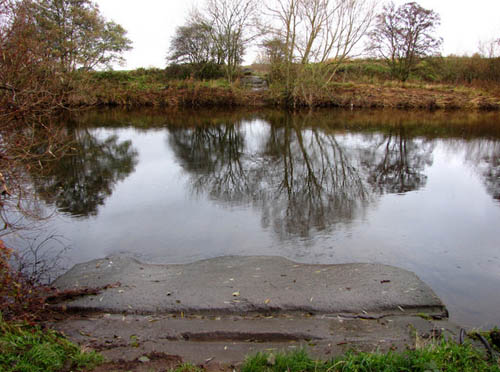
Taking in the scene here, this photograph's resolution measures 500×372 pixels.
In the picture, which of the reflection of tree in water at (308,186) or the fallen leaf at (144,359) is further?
the reflection of tree in water at (308,186)

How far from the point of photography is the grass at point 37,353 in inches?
112

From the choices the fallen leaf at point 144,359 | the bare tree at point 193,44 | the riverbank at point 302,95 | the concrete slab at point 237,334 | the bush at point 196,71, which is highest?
the bare tree at point 193,44

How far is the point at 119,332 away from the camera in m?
3.75

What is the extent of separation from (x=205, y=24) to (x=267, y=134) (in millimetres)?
20529

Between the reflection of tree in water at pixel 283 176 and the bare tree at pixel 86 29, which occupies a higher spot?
the bare tree at pixel 86 29

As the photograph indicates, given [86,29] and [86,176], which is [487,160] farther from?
[86,29]

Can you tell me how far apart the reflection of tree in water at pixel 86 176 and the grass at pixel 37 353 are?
449 cm

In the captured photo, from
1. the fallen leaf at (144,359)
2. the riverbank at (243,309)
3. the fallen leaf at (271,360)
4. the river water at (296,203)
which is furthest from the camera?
the river water at (296,203)

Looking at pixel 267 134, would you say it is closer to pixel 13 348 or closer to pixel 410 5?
pixel 13 348

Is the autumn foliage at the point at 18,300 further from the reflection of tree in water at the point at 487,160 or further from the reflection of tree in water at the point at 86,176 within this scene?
the reflection of tree in water at the point at 487,160

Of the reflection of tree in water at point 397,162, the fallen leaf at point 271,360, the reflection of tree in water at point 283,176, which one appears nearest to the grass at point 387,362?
the fallen leaf at point 271,360

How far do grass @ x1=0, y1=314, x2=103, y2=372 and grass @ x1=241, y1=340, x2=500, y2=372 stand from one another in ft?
4.59

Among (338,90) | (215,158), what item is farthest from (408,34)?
(215,158)

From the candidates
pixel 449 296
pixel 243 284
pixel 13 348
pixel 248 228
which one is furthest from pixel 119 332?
pixel 449 296
